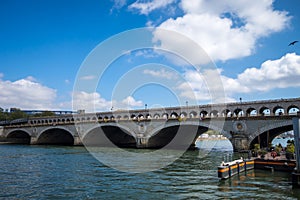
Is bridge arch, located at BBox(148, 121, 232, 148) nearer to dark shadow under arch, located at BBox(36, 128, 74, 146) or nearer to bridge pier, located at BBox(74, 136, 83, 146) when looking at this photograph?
bridge pier, located at BBox(74, 136, 83, 146)

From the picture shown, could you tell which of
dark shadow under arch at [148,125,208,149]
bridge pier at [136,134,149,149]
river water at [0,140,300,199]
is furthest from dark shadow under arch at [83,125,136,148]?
river water at [0,140,300,199]

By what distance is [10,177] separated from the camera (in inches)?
1056

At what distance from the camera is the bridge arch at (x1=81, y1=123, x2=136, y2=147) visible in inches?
3098

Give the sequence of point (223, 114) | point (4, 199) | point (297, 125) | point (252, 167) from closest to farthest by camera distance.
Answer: point (4, 199), point (297, 125), point (252, 167), point (223, 114)

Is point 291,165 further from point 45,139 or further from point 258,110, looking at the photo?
point 45,139

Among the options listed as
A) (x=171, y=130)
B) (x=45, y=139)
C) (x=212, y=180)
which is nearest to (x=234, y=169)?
(x=212, y=180)

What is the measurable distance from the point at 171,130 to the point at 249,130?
22684 mm

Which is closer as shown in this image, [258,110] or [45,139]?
[258,110]

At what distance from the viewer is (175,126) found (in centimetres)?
6297

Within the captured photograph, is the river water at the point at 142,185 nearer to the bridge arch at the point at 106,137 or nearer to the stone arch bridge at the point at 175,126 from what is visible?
the stone arch bridge at the point at 175,126

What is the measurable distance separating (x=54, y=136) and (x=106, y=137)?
21.7 m

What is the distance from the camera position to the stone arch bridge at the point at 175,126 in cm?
4972

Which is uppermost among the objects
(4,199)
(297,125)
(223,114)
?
(223,114)

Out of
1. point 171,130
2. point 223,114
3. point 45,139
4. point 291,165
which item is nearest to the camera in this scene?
point 291,165
